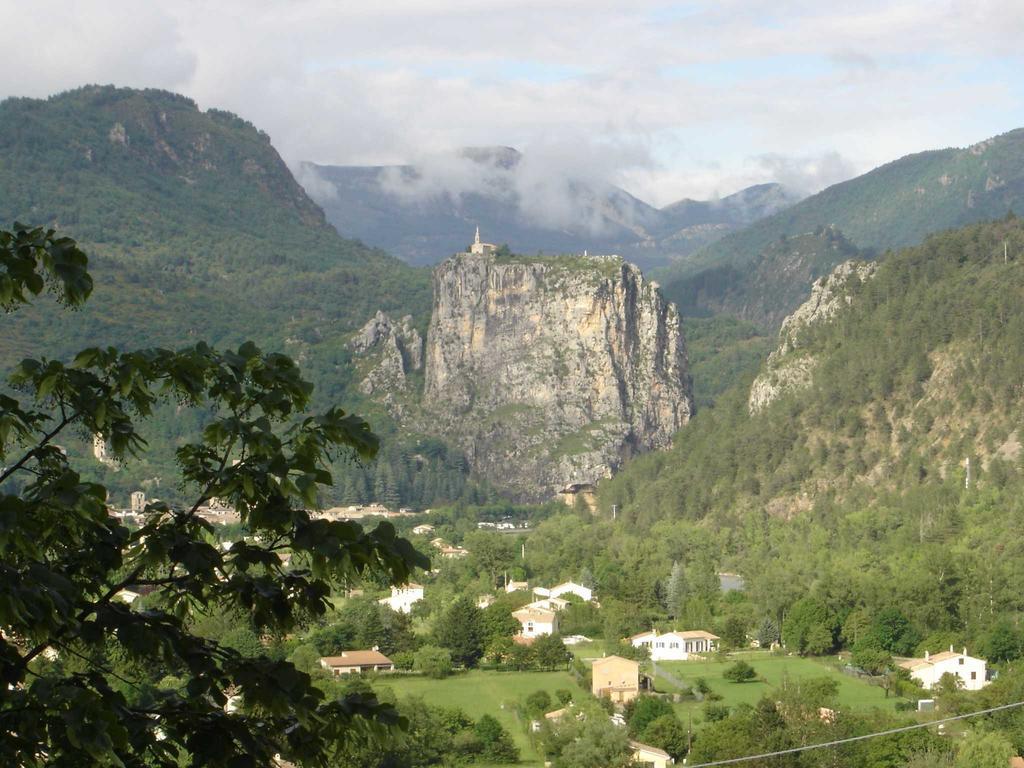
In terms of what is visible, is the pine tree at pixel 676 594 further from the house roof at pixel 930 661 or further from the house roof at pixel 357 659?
the house roof at pixel 357 659

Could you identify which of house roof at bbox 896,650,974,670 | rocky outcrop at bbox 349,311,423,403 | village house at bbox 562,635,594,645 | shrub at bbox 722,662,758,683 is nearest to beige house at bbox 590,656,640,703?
shrub at bbox 722,662,758,683

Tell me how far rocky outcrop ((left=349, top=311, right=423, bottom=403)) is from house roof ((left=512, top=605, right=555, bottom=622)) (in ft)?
237

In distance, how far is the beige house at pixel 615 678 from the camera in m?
56.3

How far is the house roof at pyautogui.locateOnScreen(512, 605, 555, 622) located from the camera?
7451 cm

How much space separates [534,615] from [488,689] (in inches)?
596

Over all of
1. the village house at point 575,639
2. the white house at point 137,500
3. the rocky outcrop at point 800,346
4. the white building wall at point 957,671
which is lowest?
the village house at point 575,639

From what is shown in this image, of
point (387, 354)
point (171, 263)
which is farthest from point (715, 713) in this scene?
point (171, 263)

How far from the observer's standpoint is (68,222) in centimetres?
17862

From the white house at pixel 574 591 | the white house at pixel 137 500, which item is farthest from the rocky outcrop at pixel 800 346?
the white house at pixel 137 500

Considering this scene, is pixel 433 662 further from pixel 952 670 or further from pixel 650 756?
pixel 650 756

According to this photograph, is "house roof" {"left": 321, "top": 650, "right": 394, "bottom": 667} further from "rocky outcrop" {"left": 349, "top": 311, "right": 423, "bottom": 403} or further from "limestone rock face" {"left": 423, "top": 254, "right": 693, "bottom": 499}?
"rocky outcrop" {"left": 349, "top": 311, "right": 423, "bottom": 403}

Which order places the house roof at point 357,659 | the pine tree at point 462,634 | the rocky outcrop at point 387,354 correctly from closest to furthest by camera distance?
1. the house roof at point 357,659
2. the pine tree at point 462,634
3. the rocky outcrop at point 387,354

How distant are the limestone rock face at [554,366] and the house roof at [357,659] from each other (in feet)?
237

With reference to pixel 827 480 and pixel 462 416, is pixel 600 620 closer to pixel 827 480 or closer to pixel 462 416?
pixel 827 480
